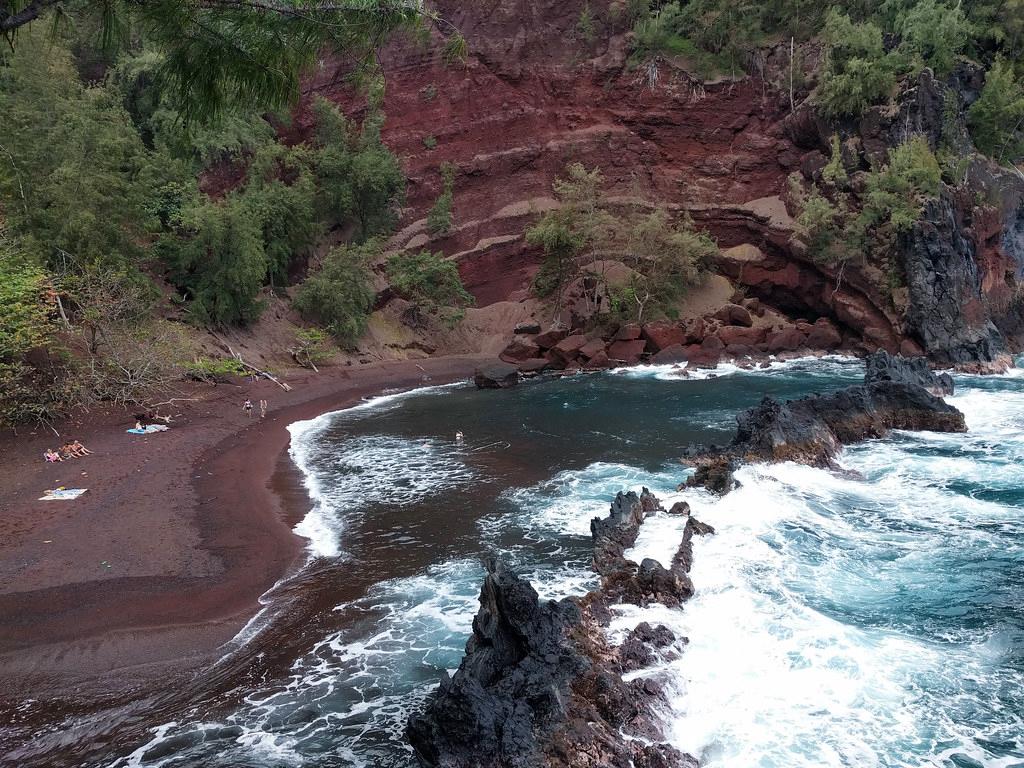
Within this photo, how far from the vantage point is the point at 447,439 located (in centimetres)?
2175

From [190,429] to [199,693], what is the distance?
1327 centimetres

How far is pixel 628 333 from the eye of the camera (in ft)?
117

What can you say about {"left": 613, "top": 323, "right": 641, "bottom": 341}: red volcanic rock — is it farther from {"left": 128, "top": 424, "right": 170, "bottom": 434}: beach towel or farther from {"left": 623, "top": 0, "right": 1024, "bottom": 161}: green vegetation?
{"left": 128, "top": 424, "right": 170, "bottom": 434}: beach towel

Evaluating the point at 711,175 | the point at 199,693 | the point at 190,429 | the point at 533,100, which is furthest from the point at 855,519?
A: the point at 533,100

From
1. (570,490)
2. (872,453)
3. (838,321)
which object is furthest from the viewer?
(838,321)

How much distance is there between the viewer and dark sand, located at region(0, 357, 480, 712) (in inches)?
361

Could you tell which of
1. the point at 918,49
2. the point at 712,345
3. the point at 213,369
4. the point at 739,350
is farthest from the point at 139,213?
the point at 918,49

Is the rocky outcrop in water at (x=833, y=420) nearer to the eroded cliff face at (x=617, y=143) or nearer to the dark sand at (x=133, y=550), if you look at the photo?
the dark sand at (x=133, y=550)

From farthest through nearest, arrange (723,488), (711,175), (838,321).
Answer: (711,175) → (838,321) → (723,488)

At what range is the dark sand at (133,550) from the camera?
30.1 feet

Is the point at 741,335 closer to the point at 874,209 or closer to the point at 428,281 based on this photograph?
the point at 874,209

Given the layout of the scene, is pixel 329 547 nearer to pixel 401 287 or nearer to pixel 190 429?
pixel 190 429

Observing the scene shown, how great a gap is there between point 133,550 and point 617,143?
3948cm

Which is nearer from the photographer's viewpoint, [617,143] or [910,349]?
[910,349]
